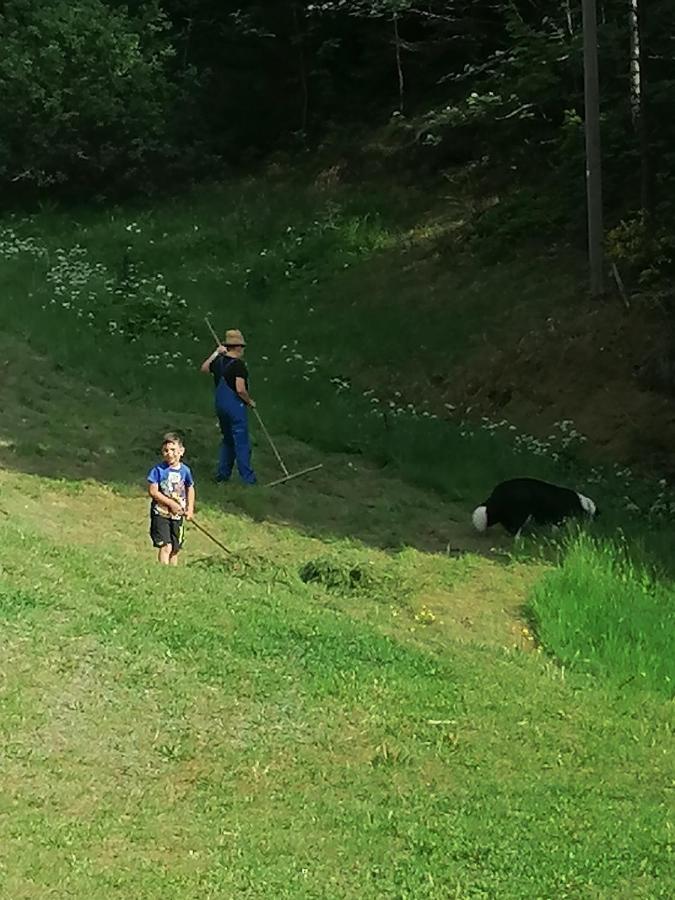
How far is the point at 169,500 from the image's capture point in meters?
9.12

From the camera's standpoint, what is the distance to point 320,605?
27.4 feet

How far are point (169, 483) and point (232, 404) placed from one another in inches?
121

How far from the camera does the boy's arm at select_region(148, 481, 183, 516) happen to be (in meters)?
9.09

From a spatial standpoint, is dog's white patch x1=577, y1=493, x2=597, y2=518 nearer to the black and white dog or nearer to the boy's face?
the black and white dog

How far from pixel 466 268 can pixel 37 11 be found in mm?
15278

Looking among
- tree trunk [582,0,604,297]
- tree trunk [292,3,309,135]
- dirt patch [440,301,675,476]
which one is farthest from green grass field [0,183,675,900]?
tree trunk [292,3,309,135]

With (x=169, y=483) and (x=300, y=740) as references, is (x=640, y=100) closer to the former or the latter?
(x=169, y=483)

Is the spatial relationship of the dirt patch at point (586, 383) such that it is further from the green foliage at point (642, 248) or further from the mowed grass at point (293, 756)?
the mowed grass at point (293, 756)

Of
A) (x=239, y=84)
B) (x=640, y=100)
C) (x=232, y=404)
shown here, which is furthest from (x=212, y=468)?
(x=239, y=84)

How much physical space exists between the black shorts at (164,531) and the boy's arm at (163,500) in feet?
0.42

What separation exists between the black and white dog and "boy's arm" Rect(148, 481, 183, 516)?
3.55 metres

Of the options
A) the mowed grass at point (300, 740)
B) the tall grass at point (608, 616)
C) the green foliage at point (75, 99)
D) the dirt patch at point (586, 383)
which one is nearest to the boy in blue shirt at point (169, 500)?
the mowed grass at point (300, 740)

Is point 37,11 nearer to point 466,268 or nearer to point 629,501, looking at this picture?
point 466,268

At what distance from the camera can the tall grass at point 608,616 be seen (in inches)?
306
